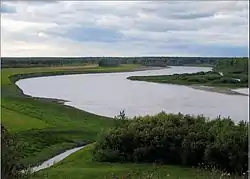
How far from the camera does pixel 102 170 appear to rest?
18.8m

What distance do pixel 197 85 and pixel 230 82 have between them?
524 cm

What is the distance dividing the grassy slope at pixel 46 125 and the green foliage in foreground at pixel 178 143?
13.2 ft

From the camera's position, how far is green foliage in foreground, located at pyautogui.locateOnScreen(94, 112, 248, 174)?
20812 mm

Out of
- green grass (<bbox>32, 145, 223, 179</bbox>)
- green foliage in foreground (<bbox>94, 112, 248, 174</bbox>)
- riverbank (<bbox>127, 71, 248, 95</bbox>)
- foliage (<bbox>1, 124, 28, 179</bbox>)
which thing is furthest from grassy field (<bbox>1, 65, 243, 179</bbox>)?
riverbank (<bbox>127, 71, 248, 95</bbox>)

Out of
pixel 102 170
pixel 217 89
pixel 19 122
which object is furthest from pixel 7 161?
pixel 217 89

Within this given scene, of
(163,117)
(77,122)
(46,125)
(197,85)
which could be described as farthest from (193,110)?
(197,85)

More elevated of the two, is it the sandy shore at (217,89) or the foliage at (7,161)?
the foliage at (7,161)

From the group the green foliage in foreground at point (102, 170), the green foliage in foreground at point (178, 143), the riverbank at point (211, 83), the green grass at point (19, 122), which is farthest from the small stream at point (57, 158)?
the riverbank at point (211, 83)

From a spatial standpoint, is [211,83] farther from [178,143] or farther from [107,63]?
[107,63]

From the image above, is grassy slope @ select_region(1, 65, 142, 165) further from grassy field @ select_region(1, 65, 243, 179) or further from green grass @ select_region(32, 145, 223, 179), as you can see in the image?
green grass @ select_region(32, 145, 223, 179)

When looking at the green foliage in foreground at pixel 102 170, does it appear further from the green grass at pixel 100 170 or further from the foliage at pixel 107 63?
the foliage at pixel 107 63

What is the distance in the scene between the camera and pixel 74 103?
5328cm

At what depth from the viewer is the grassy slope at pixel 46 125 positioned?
2736 cm

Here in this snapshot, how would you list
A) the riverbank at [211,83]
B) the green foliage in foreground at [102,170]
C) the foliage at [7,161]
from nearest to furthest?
1. the foliage at [7,161]
2. the green foliage in foreground at [102,170]
3. the riverbank at [211,83]
